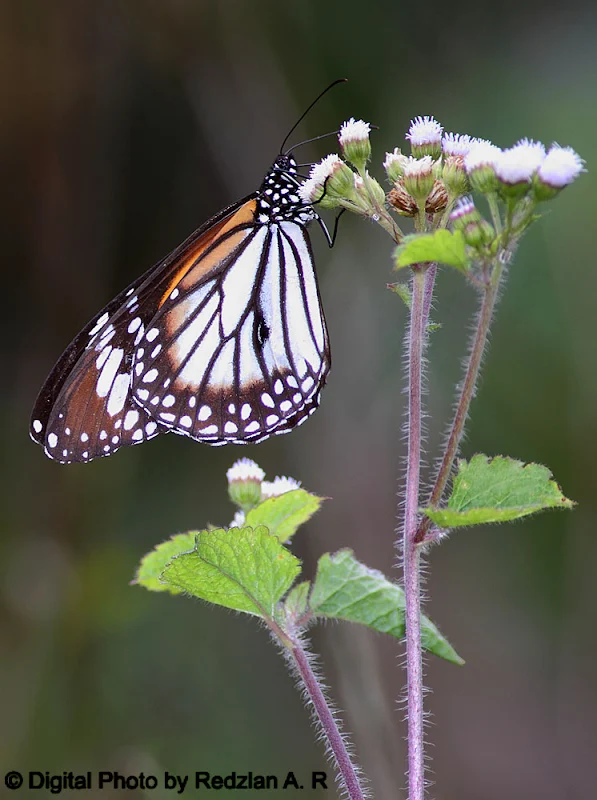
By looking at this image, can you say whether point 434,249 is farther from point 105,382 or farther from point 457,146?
point 105,382

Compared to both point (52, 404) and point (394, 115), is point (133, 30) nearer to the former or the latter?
point (394, 115)

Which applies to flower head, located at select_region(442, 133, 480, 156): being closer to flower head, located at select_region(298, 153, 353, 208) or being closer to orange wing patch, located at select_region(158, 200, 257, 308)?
flower head, located at select_region(298, 153, 353, 208)

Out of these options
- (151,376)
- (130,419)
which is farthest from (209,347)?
(130,419)

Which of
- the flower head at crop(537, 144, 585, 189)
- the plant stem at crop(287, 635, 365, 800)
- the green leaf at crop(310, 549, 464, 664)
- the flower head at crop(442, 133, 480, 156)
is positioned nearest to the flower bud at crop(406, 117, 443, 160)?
the flower head at crop(442, 133, 480, 156)

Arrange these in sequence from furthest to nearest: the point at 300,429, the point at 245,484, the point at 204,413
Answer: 1. the point at 300,429
2. the point at 204,413
3. the point at 245,484

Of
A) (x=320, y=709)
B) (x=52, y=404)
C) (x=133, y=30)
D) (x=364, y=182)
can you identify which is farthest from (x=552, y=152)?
(x=133, y=30)

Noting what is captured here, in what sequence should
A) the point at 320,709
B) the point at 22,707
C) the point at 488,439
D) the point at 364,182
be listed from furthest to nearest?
1. the point at 488,439
2. the point at 22,707
3. the point at 364,182
4. the point at 320,709
